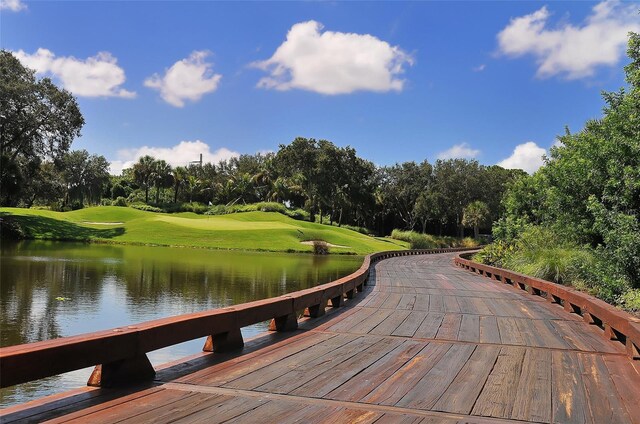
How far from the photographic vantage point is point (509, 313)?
980 cm

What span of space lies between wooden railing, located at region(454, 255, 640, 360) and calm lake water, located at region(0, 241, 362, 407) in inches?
245

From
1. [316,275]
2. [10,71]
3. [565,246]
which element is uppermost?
[10,71]

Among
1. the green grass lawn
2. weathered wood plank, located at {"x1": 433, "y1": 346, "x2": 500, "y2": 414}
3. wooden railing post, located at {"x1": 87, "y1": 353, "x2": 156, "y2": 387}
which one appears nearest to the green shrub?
weathered wood plank, located at {"x1": 433, "y1": 346, "x2": 500, "y2": 414}

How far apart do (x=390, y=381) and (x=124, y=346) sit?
2.35 meters

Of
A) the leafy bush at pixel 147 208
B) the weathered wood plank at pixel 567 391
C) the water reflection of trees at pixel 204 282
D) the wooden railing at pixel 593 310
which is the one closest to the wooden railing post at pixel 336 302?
the wooden railing at pixel 593 310

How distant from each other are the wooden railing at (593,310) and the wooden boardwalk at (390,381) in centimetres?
20

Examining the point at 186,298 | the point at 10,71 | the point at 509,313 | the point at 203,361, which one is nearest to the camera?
the point at 203,361

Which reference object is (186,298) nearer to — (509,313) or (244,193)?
(509,313)

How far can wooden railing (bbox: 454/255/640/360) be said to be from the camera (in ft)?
20.1

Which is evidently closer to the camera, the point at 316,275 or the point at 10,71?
the point at 316,275

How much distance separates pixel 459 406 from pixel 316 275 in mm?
21417

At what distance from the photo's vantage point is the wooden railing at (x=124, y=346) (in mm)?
3496

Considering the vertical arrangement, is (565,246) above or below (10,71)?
below

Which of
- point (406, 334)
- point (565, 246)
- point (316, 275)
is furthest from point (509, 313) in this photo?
point (316, 275)
